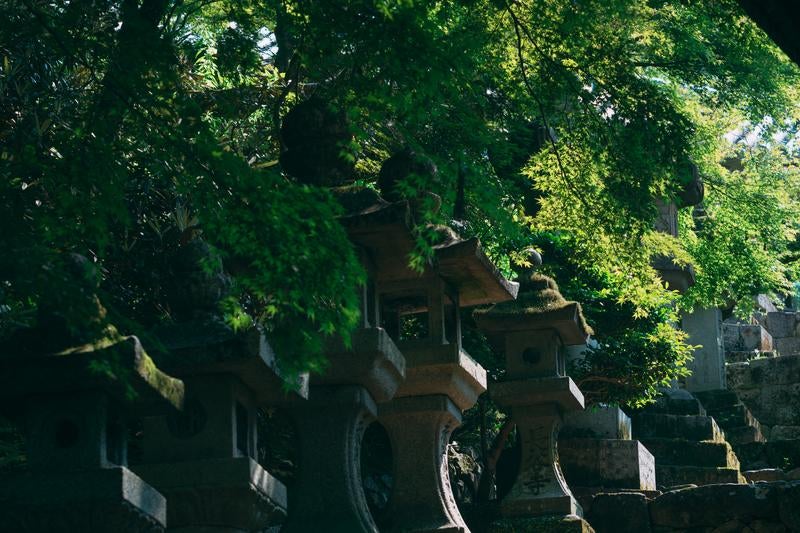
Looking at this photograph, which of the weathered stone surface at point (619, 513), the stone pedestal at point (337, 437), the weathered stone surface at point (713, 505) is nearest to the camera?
the stone pedestal at point (337, 437)

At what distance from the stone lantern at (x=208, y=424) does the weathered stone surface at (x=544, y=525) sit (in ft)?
13.5

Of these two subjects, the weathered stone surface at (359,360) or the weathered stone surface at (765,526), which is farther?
the weathered stone surface at (765,526)

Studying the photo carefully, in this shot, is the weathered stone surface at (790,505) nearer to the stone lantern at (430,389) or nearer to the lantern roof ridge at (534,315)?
the lantern roof ridge at (534,315)

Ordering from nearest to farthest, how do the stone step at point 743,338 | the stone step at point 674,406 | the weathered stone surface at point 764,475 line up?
1. the weathered stone surface at point 764,475
2. the stone step at point 674,406
3. the stone step at point 743,338

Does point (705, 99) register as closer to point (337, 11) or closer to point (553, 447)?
point (553, 447)

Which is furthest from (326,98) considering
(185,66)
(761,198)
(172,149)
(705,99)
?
(761,198)

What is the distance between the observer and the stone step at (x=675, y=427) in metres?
19.9

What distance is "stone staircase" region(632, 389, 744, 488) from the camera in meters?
18.5

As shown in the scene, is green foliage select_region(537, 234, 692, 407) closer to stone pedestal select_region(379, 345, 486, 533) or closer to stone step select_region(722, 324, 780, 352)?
stone pedestal select_region(379, 345, 486, 533)

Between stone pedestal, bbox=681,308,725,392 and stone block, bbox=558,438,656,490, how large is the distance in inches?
349

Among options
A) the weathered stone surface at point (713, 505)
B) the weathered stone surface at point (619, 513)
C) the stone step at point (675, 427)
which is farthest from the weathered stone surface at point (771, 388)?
the weathered stone surface at point (713, 505)

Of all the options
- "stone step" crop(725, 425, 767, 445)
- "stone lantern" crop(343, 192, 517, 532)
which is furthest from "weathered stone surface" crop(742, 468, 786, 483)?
"stone lantern" crop(343, 192, 517, 532)

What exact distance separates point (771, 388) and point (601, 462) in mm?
11578

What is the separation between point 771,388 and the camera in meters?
27.8
